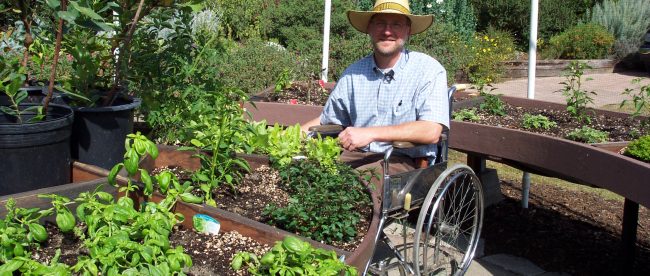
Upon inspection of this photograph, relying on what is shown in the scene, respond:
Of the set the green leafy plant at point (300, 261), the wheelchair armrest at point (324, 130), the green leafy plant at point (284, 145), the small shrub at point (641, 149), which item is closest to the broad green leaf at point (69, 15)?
the green leafy plant at point (300, 261)

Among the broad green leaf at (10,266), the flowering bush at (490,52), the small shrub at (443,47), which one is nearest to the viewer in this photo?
the broad green leaf at (10,266)

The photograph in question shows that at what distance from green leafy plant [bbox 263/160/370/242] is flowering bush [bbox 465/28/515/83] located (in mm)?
6873

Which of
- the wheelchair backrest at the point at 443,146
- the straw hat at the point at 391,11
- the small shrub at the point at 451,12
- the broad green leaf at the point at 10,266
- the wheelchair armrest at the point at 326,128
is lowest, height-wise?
the broad green leaf at the point at 10,266

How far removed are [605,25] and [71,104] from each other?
11.1m

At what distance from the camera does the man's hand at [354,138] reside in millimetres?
3209

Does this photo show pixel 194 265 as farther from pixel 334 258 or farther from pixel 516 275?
pixel 516 275

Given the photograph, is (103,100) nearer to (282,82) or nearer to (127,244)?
(127,244)

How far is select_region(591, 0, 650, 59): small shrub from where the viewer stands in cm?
1206

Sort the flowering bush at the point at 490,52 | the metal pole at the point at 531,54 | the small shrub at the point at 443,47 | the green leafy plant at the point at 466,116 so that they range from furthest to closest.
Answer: the flowering bush at the point at 490,52, the small shrub at the point at 443,47, the metal pole at the point at 531,54, the green leafy plant at the point at 466,116

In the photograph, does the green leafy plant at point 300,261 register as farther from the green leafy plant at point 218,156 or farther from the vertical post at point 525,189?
the vertical post at point 525,189

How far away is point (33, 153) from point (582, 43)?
1063 centimetres

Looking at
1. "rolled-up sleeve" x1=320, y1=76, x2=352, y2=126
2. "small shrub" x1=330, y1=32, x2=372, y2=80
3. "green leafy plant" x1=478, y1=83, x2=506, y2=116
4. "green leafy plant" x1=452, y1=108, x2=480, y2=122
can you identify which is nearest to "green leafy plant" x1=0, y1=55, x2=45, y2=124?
"rolled-up sleeve" x1=320, y1=76, x2=352, y2=126

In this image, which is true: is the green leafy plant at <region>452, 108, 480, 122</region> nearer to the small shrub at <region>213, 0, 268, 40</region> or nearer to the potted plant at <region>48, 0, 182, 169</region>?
the potted plant at <region>48, 0, 182, 169</region>

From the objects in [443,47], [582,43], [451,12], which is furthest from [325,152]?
[582,43]
